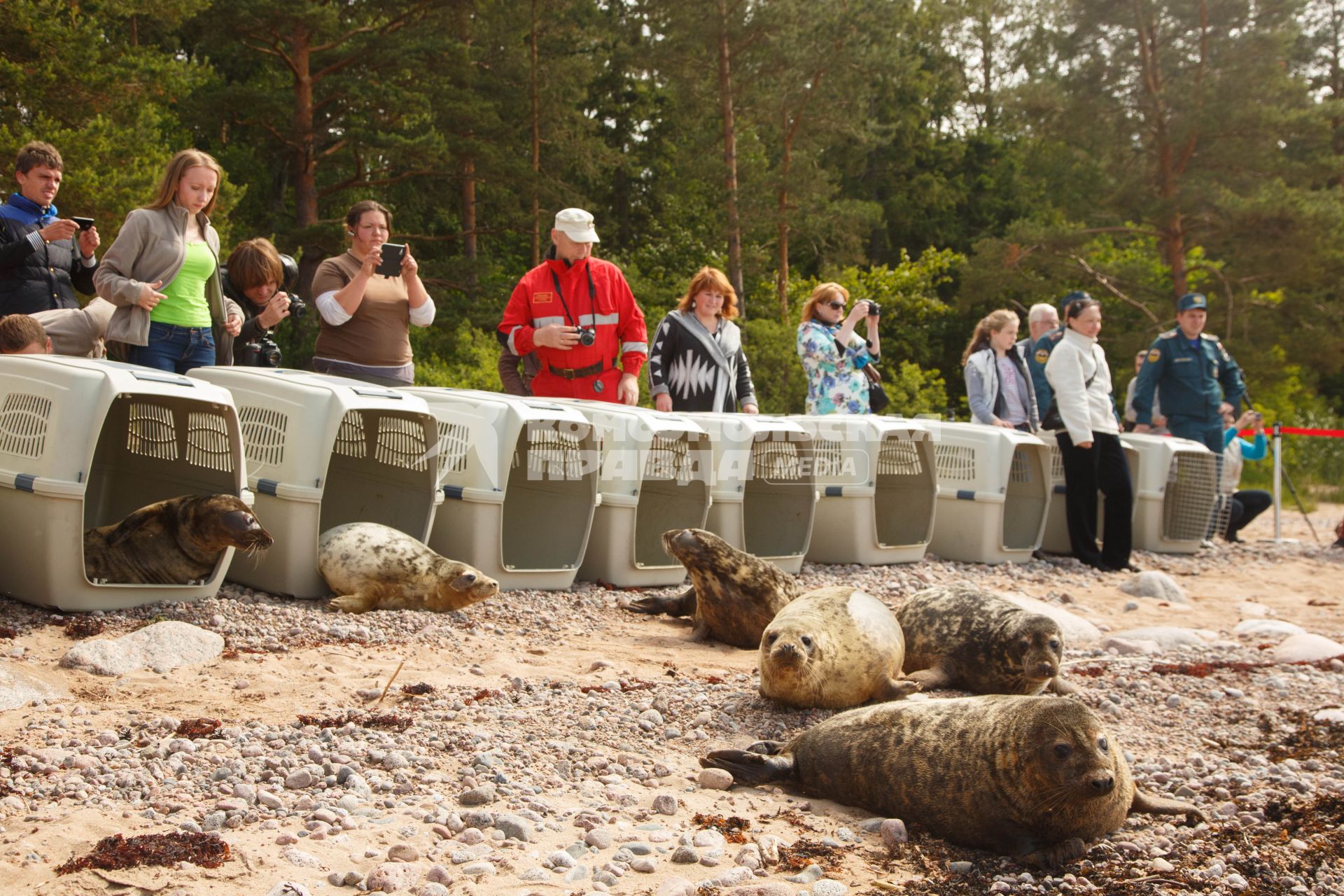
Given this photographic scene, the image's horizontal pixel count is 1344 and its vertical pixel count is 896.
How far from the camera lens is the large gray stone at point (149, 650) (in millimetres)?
4660

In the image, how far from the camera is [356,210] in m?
6.98

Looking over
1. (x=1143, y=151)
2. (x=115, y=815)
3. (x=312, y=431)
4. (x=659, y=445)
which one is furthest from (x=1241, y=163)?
(x=115, y=815)

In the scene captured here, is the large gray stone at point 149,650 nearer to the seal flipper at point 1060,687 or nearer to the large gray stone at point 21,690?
the large gray stone at point 21,690

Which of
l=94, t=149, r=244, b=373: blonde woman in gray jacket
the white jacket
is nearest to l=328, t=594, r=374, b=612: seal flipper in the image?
l=94, t=149, r=244, b=373: blonde woman in gray jacket

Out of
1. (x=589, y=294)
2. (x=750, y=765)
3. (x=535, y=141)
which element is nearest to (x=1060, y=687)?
(x=750, y=765)

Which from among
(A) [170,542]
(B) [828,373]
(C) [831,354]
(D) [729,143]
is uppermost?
(D) [729,143]

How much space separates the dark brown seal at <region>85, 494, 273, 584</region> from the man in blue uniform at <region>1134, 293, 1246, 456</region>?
8757 millimetres

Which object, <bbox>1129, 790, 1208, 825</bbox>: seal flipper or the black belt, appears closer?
<bbox>1129, 790, 1208, 825</bbox>: seal flipper

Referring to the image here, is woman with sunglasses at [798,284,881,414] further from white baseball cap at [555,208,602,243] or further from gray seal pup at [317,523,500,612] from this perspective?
gray seal pup at [317,523,500,612]

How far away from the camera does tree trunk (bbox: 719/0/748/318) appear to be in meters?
21.8

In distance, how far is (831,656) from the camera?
15.7 ft

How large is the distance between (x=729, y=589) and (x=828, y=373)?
3669 mm

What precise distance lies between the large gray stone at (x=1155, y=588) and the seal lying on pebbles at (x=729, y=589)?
3.72 meters

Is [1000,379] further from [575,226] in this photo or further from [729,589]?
[729,589]
